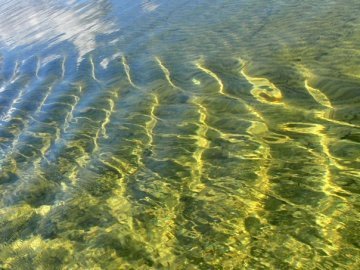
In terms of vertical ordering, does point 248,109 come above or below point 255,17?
above

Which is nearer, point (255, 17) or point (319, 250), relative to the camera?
point (319, 250)

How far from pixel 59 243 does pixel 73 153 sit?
1.75 metres

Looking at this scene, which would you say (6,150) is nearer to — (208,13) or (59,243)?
(59,243)

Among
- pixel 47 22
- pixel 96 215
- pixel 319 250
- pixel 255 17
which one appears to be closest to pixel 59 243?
pixel 96 215

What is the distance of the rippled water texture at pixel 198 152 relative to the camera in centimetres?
312

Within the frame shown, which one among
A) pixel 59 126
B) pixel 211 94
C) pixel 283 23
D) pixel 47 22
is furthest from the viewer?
pixel 47 22

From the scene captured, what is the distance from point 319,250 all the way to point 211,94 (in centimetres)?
322

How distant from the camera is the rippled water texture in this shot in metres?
3.12

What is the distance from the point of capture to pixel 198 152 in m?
4.39

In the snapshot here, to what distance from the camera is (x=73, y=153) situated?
518 centimetres

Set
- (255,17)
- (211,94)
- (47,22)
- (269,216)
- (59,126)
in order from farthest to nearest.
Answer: (47,22)
(255,17)
(59,126)
(211,94)
(269,216)

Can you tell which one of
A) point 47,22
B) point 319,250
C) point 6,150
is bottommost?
point 47,22

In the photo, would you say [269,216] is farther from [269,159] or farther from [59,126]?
[59,126]

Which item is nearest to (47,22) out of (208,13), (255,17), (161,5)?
(161,5)
